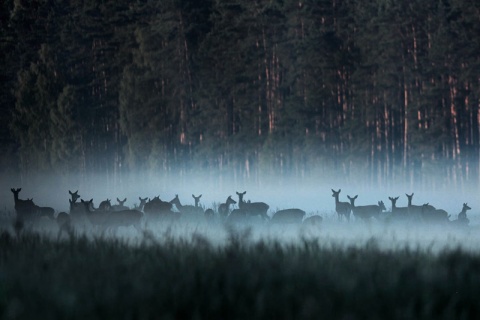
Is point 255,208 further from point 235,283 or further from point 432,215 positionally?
point 235,283

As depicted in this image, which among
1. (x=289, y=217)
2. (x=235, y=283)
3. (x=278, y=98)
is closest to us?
(x=235, y=283)

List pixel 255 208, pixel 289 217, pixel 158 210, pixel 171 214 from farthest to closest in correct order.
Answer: pixel 255 208, pixel 289 217, pixel 158 210, pixel 171 214

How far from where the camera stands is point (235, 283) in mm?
9133

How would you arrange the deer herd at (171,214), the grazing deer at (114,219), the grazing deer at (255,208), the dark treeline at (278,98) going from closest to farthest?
1. the grazing deer at (114,219)
2. the deer herd at (171,214)
3. the grazing deer at (255,208)
4. the dark treeline at (278,98)

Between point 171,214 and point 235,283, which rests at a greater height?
point 171,214

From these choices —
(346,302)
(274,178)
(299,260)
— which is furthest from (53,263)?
(274,178)

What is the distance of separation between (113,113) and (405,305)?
65769 millimetres

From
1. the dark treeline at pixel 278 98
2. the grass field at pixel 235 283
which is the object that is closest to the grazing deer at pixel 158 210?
the grass field at pixel 235 283

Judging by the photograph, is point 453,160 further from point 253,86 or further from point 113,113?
point 113,113

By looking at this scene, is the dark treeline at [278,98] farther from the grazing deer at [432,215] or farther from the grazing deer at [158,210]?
the grazing deer at [158,210]

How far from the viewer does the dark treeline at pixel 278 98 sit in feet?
195

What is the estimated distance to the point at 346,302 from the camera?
862 cm

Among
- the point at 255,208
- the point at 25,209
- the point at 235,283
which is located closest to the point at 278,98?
the point at 255,208

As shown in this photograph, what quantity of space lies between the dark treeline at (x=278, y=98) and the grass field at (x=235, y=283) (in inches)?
1835
